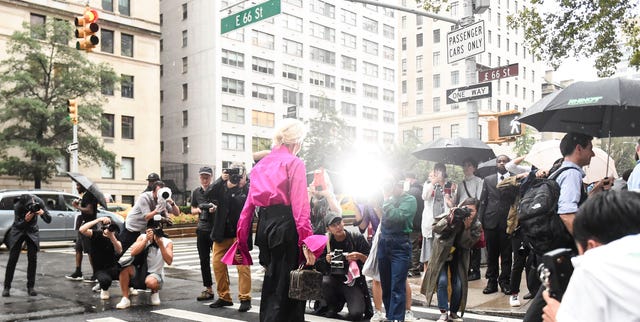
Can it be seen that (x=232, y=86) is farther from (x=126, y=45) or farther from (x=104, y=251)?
(x=104, y=251)

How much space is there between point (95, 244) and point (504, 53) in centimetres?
8041

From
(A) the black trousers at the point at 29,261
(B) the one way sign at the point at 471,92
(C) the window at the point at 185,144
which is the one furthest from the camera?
(C) the window at the point at 185,144

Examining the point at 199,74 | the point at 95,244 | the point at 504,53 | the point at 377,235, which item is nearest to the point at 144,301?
the point at 95,244

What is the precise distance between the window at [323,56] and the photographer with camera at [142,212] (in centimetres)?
5809

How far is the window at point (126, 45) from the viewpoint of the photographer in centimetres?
4469

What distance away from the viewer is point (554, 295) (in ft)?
7.77

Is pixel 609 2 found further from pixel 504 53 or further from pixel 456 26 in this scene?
pixel 504 53

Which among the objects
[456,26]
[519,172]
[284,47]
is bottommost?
[519,172]

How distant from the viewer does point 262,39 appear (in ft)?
196

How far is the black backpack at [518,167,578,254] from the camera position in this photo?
174 inches

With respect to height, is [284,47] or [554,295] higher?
[284,47]

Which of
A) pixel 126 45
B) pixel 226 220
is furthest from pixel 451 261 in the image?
pixel 126 45

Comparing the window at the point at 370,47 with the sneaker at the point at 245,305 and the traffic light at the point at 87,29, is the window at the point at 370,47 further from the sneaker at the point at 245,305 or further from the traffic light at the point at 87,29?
the sneaker at the point at 245,305

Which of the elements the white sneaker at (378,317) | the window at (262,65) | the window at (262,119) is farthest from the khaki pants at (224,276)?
the window at (262,65)
